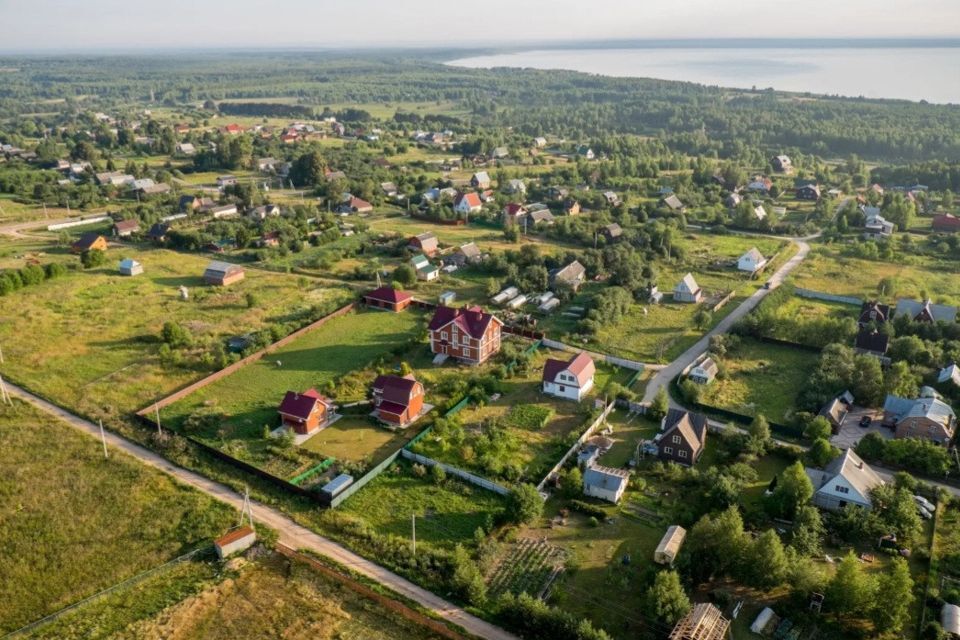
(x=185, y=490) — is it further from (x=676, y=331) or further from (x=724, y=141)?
(x=724, y=141)

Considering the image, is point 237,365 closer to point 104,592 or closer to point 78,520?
point 78,520

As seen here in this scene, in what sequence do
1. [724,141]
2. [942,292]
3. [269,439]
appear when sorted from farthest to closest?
[724,141]
[942,292]
[269,439]

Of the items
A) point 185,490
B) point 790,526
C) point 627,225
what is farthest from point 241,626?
point 627,225

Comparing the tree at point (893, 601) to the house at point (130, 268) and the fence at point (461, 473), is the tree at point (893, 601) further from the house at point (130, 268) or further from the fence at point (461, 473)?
the house at point (130, 268)

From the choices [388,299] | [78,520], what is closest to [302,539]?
[78,520]

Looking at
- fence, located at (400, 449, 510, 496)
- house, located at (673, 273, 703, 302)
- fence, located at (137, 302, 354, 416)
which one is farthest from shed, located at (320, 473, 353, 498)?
house, located at (673, 273, 703, 302)

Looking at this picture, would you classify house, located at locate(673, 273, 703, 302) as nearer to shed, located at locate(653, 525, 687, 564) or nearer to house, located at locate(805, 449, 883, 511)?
house, located at locate(805, 449, 883, 511)

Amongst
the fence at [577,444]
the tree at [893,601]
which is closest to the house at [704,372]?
the fence at [577,444]
